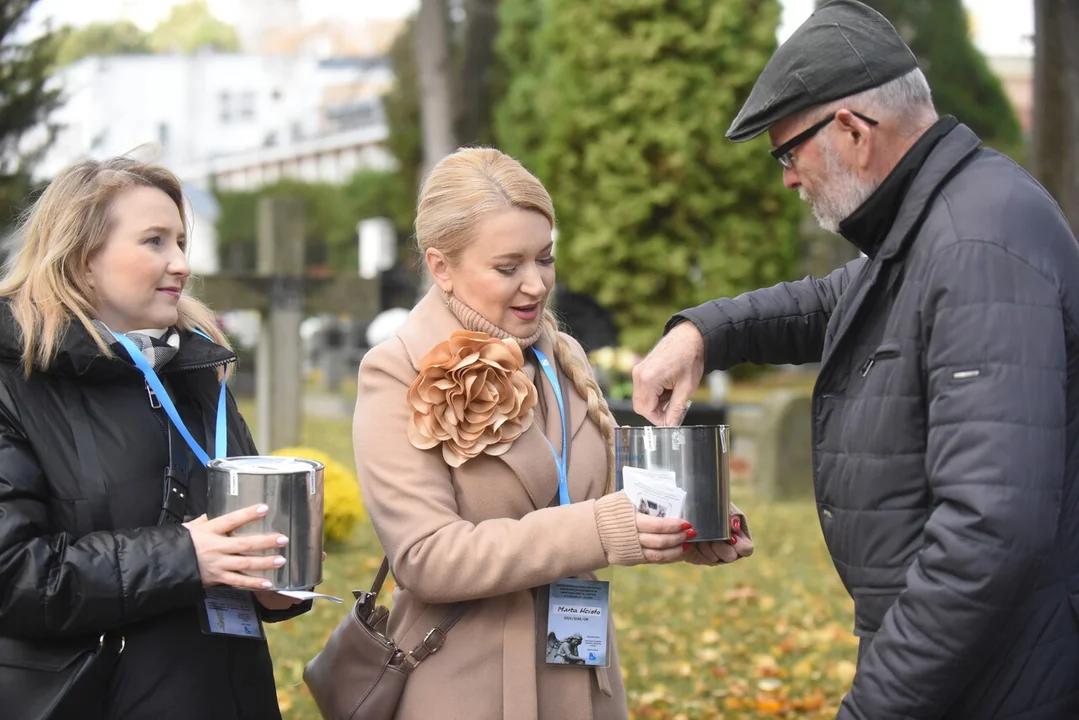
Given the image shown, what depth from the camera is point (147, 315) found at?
2732 millimetres

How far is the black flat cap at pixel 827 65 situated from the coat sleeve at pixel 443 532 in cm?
89

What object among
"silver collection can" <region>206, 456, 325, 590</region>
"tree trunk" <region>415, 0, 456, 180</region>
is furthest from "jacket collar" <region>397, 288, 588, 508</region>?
"tree trunk" <region>415, 0, 456, 180</region>

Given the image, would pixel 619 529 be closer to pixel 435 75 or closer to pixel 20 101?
pixel 20 101

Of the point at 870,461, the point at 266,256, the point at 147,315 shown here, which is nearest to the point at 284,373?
the point at 266,256

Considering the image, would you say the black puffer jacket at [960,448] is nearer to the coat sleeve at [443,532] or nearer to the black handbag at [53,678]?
the coat sleeve at [443,532]

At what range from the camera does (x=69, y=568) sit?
7.86 ft

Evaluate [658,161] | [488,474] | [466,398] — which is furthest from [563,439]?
[658,161]

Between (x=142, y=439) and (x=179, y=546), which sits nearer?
(x=179, y=546)

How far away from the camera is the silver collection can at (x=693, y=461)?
243 centimetres

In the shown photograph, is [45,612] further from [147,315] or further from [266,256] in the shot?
[266,256]

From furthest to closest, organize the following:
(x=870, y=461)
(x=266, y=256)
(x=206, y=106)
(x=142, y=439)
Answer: (x=206, y=106)
(x=266, y=256)
(x=142, y=439)
(x=870, y=461)

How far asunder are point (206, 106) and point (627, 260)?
186 feet

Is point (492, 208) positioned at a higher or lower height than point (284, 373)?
higher

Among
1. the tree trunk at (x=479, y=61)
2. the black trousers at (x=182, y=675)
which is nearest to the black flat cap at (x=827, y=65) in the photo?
the black trousers at (x=182, y=675)
